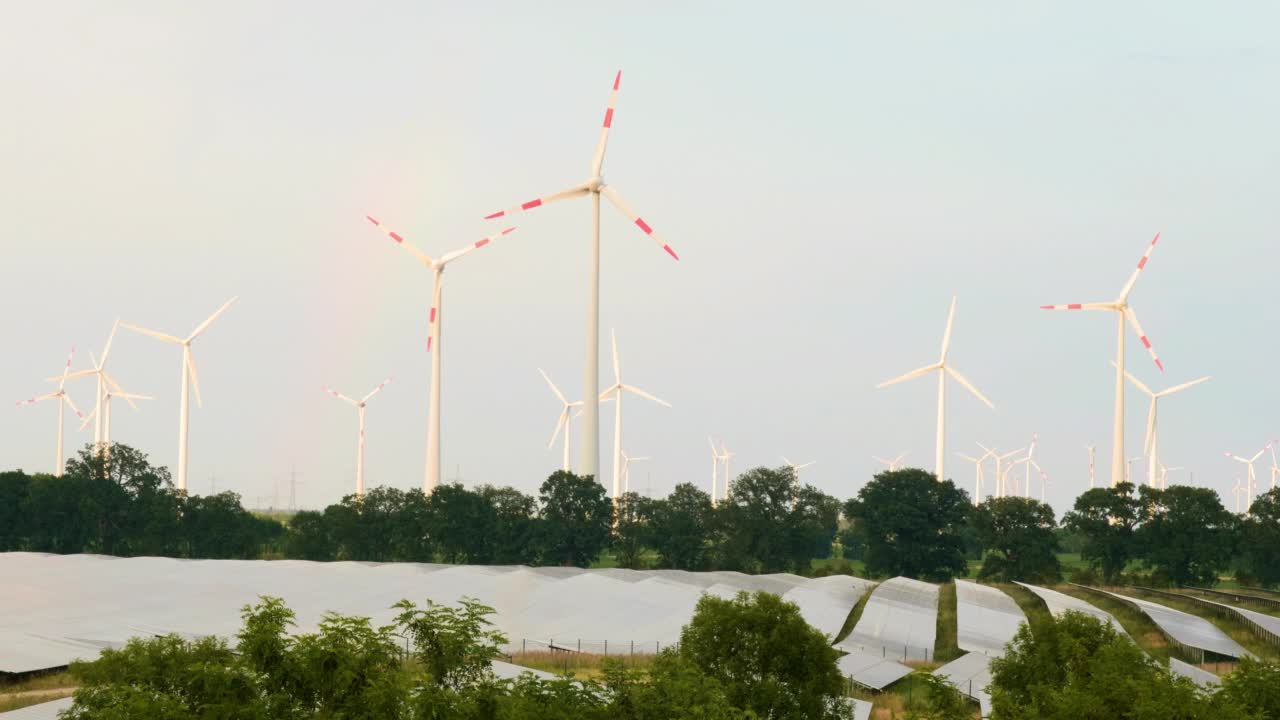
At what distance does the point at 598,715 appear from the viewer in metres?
42.8

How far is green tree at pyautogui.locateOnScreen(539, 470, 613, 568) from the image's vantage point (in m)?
156

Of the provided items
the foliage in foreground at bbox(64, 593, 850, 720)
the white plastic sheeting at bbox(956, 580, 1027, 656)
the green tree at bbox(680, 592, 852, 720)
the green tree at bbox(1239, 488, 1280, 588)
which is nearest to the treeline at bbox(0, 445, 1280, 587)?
the green tree at bbox(1239, 488, 1280, 588)

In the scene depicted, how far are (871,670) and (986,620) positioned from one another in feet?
84.6

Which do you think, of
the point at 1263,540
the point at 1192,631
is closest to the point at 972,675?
the point at 1192,631

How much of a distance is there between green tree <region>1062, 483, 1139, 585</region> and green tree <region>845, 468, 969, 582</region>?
1412 centimetres

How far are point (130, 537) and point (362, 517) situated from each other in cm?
3026

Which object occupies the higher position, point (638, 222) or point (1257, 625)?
point (638, 222)

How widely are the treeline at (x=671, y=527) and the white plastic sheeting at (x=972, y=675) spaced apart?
77075 mm

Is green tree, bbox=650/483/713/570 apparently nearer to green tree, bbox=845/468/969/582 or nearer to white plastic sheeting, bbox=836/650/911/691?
green tree, bbox=845/468/969/582

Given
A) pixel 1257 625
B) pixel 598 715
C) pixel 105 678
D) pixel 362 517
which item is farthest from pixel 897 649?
pixel 362 517

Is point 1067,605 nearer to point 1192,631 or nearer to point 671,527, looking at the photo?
point 1192,631

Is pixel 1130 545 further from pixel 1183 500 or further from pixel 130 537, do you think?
pixel 130 537

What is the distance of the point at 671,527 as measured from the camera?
161250 mm

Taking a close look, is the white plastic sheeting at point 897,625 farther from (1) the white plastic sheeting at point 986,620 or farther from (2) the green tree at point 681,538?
(2) the green tree at point 681,538
